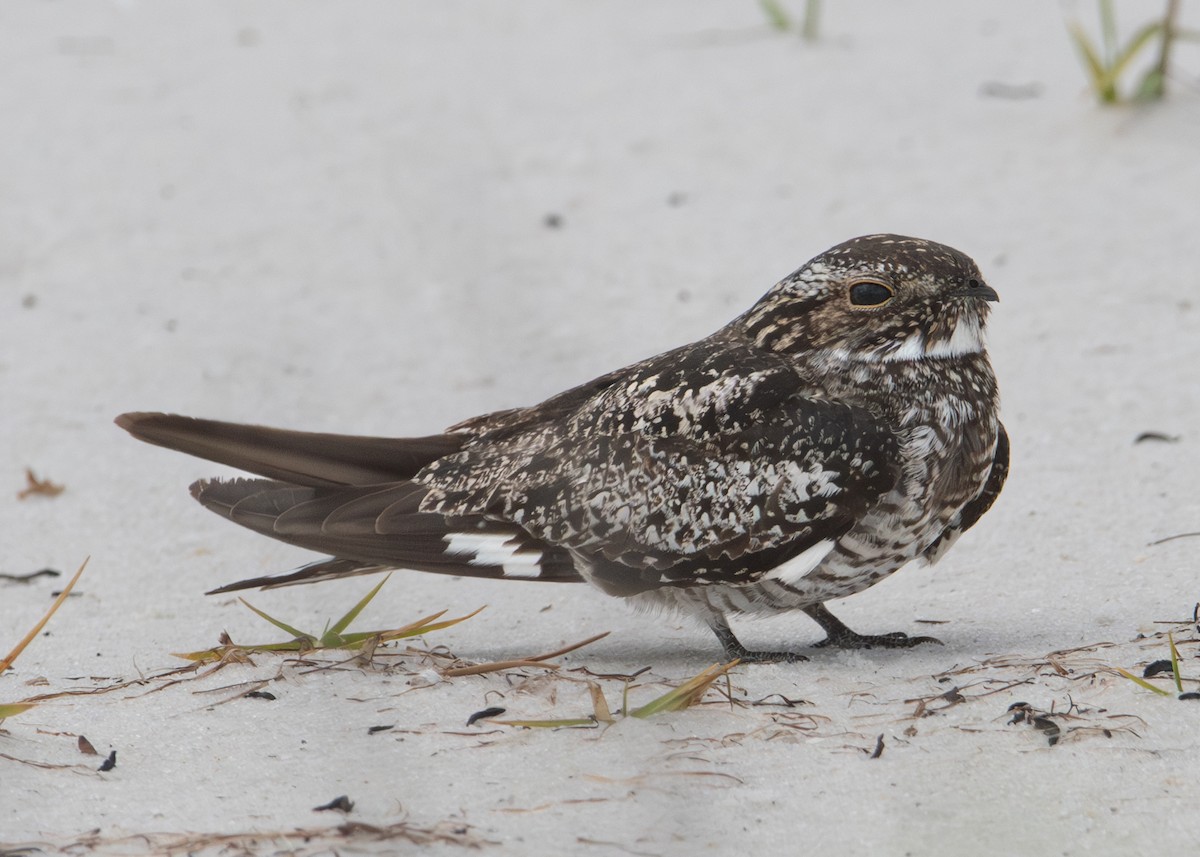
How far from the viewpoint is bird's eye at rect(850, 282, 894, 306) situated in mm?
3354

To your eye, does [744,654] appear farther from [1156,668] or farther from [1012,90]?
[1012,90]

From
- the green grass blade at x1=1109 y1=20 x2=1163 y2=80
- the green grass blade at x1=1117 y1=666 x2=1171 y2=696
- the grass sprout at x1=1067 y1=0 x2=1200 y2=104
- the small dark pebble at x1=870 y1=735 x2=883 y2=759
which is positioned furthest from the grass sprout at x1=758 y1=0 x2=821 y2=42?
the small dark pebble at x1=870 y1=735 x2=883 y2=759

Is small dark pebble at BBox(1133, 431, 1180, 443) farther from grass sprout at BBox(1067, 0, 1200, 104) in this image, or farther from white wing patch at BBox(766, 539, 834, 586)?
grass sprout at BBox(1067, 0, 1200, 104)

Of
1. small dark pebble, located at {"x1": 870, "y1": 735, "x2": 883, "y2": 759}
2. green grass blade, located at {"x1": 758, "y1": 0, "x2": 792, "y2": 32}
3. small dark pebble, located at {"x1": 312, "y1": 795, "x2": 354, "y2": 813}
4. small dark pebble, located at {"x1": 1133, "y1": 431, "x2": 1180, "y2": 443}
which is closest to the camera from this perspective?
small dark pebble, located at {"x1": 312, "y1": 795, "x2": 354, "y2": 813}

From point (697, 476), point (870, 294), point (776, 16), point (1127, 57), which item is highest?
point (776, 16)

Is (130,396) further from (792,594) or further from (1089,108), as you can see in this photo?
(1089,108)

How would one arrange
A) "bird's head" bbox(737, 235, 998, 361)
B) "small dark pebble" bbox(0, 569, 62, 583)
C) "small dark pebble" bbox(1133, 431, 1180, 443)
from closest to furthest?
"bird's head" bbox(737, 235, 998, 361) → "small dark pebble" bbox(0, 569, 62, 583) → "small dark pebble" bbox(1133, 431, 1180, 443)

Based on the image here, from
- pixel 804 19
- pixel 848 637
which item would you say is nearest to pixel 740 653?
pixel 848 637

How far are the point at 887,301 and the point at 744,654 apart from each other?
0.84 m

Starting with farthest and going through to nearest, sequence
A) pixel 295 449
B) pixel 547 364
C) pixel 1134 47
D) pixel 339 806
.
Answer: pixel 1134 47, pixel 547 364, pixel 295 449, pixel 339 806

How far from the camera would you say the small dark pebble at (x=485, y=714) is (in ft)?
9.51

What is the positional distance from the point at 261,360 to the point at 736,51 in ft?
10.2

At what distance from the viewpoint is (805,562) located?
3.20 metres

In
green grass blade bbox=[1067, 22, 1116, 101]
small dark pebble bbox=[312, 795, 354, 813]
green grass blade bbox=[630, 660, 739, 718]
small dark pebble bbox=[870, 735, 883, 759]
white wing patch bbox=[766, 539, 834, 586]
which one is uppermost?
green grass blade bbox=[1067, 22, 1116, 101]
